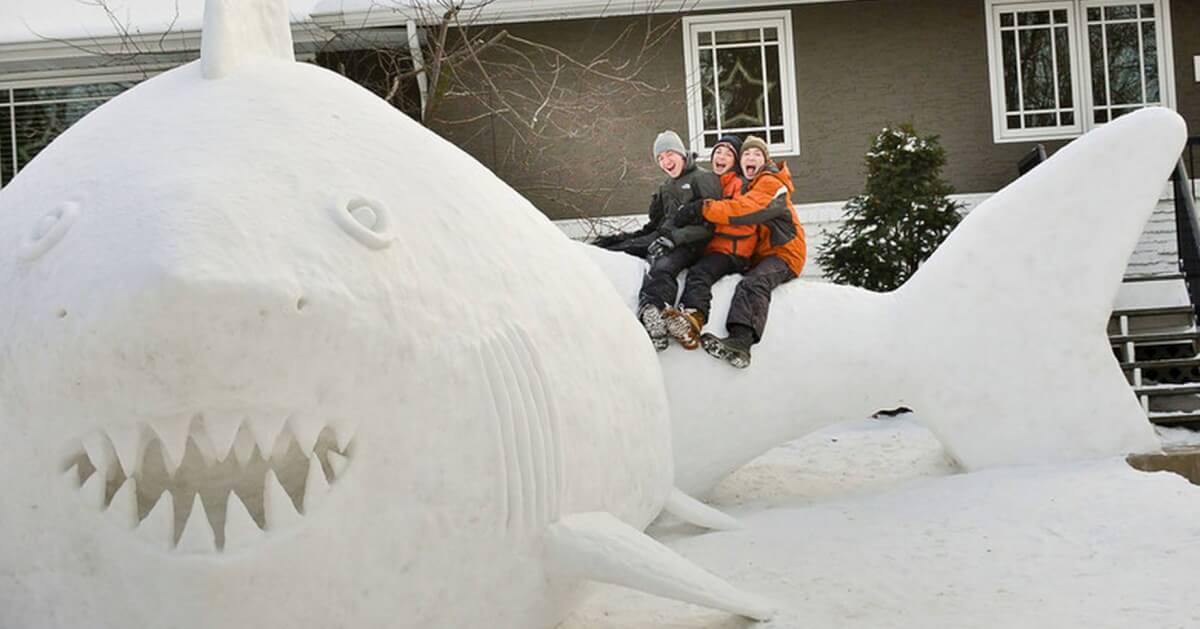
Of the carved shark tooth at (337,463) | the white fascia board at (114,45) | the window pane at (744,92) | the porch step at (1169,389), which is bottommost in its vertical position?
the porch step at (1169,389)

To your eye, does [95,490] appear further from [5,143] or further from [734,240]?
[5,143]

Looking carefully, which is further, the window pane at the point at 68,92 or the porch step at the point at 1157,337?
the window pane at the point at 68,92

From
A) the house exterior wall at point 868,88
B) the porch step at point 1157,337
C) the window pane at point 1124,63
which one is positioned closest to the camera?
the porch step at point 1157,337

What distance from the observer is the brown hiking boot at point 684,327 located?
6.64 metres

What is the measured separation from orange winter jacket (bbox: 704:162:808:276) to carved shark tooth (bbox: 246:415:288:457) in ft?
15.3

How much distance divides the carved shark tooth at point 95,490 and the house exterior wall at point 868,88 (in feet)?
37.0

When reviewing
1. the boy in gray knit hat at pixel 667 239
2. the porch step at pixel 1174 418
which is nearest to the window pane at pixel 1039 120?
the porch step at pixel 1174 418

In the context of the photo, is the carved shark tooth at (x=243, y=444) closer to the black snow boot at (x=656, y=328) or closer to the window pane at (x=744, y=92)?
the black snow boot at (x=656, y=328)

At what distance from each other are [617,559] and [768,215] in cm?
408

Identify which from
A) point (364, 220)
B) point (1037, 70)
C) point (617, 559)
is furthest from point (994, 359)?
point (1037, 70)

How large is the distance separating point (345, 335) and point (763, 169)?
191 inches

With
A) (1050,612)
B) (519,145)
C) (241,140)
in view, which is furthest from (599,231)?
(241,140)

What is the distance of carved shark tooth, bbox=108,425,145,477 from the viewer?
2.69 meters

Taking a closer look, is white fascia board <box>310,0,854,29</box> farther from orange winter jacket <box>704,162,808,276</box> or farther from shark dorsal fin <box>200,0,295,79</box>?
shark dorsal fin <box>200,0,295,79</box>
